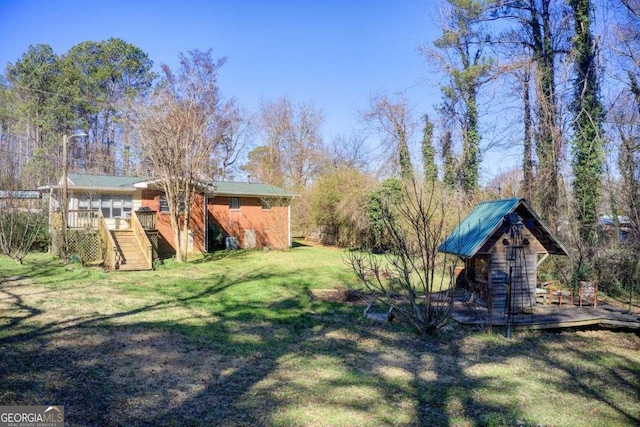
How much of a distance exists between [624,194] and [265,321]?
10888 millimetres

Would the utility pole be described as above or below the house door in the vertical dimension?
above

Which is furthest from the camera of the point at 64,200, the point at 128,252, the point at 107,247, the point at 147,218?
the point at 147,218

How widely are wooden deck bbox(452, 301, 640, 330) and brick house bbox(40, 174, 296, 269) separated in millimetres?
12537

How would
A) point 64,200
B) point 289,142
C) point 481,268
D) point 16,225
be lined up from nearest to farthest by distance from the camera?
1. point 481,268
2. point 64,200
3. point 16,225
4. point 289,142

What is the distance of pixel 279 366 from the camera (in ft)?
23.1

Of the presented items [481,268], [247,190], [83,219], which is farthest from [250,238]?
[481,268]

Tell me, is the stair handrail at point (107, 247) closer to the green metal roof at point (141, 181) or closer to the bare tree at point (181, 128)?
the bare tree at point (181, 128)

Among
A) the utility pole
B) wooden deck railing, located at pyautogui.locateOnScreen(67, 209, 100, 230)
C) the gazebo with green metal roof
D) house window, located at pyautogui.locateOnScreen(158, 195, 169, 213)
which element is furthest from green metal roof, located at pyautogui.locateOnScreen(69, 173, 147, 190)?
the gazebo with green metal roof

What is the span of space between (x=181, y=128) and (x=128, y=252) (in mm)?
5692

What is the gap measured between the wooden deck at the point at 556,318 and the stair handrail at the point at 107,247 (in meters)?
12.6

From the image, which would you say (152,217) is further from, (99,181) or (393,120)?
(393,120)

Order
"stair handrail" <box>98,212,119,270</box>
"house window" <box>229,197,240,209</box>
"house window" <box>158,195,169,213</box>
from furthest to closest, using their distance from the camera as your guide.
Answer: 1. "house window" <box>229,197,240,209</box>
2. "house window" <box>158,195,169,213</box>
3. "stair handrail" <box>98,212,119,270</box>

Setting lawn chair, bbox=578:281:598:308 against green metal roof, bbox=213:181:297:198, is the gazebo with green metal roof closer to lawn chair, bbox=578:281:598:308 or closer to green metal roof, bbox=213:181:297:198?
lawn chair, bbox=578:281:598:308

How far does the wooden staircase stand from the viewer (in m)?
17.0
